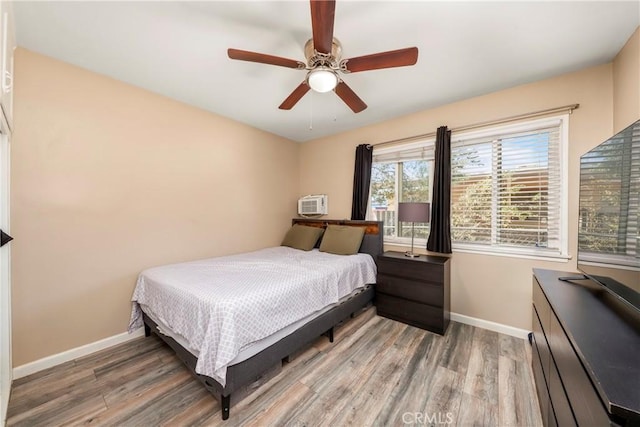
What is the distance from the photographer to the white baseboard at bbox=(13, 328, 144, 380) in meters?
1.88

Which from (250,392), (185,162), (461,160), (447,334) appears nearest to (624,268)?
(447,334)

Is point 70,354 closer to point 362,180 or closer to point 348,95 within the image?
point 348,95

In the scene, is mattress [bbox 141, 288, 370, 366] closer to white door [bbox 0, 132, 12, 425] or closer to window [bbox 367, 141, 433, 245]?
white door [bbox 0, 132, 12, 425]

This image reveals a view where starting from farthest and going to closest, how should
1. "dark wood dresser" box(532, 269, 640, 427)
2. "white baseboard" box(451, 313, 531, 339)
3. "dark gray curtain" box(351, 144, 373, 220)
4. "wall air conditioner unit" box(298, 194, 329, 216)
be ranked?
"wall air conditioner unit" box(298, 194, 329, 216) < "dark gray curtain" box(351, 144, 373, 220) < "white baseboard" box(451, 313, 531, 339) < "dark wood dresser" box(532, 269, 640, 427)

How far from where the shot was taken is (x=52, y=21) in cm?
166

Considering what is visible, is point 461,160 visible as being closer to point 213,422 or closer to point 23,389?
point 213,422

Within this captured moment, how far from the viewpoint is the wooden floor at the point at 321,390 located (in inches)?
59.7

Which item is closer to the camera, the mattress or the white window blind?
the mattress

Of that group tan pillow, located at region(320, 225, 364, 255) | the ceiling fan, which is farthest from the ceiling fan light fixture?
tan pillow, located at region(320, 225, 364, 255)

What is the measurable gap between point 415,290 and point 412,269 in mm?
232

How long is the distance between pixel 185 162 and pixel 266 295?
6.68ft

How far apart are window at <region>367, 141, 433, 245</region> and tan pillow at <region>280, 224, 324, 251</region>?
2.84ft

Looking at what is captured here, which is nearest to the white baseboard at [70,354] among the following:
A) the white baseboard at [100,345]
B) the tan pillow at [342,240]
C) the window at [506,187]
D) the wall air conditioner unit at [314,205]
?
the white baseboard at [100,345]

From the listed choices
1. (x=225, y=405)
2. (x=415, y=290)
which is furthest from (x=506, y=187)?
(x=225, y=405)
